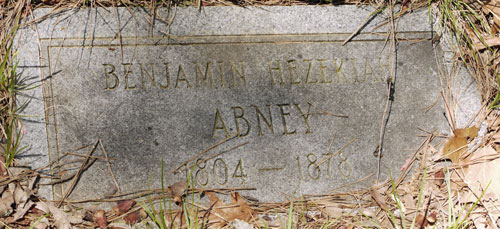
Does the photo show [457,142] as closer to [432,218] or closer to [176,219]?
[432,218]

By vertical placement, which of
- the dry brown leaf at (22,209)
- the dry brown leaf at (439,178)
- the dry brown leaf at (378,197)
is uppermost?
the dry brown leaf at (22,209)

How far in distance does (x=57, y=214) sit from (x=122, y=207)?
1.11ft

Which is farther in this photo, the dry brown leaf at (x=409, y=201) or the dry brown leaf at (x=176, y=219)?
the dry brown leaf at (x=409, y=201)

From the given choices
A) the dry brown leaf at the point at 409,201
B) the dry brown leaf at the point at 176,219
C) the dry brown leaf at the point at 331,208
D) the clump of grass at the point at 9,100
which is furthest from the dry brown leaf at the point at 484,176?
the clump of grass at the point at 9,100

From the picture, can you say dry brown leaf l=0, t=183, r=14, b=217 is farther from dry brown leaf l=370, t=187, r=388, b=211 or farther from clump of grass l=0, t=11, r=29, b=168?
dry brown leaf l=370, t=187, r=388, b=211

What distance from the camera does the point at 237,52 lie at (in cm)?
251

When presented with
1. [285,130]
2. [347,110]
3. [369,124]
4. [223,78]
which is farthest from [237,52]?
[369,124]

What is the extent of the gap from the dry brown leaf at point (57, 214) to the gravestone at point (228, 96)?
0.30 feet

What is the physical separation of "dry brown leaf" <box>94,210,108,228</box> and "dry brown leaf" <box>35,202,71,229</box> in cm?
14

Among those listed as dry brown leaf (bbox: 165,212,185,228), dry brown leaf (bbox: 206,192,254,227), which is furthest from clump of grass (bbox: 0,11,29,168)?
dry brown leaf (bbox: 206,192,254,227)

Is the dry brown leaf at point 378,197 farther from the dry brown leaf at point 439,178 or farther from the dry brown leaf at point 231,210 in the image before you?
the dry brown leaf at point 231,210

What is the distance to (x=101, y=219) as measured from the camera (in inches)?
91.7

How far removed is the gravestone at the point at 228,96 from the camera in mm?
2379

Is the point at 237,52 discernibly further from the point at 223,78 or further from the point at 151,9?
the point at 151,9
